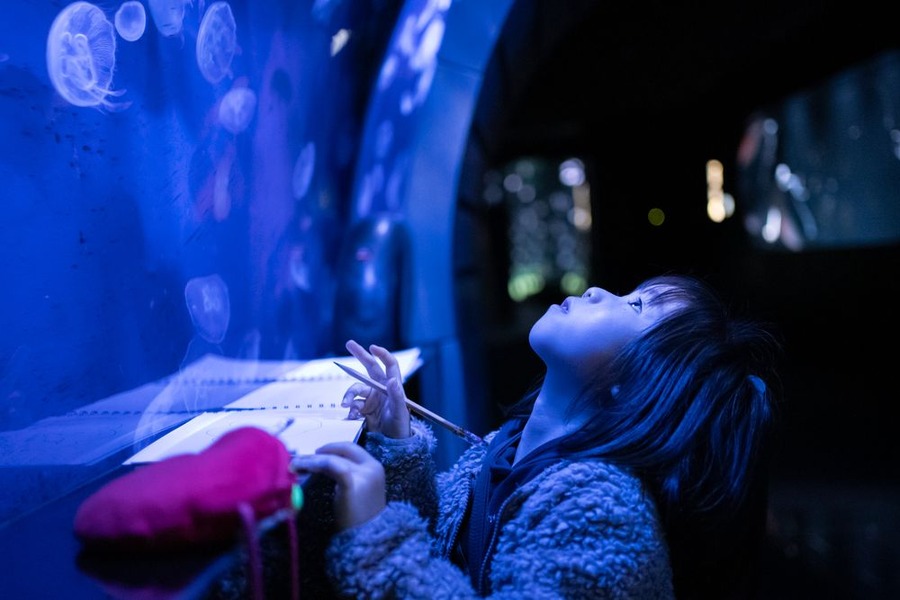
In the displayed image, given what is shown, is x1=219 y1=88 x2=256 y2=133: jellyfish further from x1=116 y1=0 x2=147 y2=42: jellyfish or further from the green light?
the green light

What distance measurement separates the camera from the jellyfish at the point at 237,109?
1.26 m

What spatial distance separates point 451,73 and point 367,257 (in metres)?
0.73

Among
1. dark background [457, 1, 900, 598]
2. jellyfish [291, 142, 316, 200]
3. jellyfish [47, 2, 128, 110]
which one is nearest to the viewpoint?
jellyfish [47, 2, 128, 110]

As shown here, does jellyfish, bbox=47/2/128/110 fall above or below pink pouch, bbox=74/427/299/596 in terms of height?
above

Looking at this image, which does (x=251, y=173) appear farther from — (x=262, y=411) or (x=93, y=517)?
(x=93, y=517)

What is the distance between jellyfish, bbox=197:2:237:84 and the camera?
3.82 feet

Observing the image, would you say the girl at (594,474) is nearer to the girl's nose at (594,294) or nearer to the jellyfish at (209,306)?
the girl's nose at (594,294)

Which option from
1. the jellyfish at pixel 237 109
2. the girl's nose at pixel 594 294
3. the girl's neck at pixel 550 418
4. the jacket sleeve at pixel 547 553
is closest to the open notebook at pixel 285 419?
the jacket sleeve at pixel 547 553

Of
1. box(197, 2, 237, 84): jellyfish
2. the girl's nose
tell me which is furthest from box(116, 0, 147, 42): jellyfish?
the girl's nose

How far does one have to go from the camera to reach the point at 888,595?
1768mm

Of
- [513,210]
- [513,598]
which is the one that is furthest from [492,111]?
[513,210]

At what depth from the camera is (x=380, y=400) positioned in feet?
3.20

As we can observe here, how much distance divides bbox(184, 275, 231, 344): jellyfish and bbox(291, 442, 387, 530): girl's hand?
543mm

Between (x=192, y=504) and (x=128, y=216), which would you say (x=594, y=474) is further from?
(x=128, y=216)
